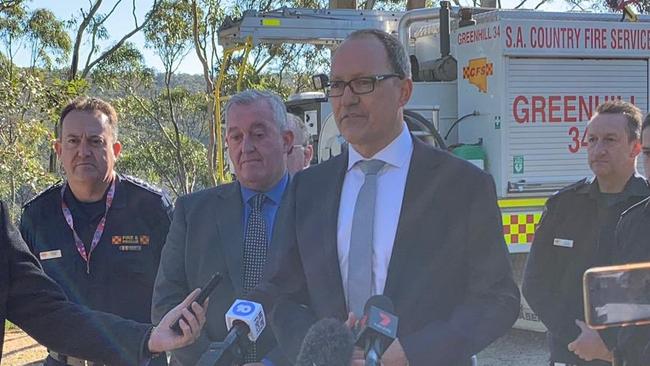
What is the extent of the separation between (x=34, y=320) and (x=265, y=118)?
1284mm

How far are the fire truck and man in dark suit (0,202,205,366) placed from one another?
5144 mm

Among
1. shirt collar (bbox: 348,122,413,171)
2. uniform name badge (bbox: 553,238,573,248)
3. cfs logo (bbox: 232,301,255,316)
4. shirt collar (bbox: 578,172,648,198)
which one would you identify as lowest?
uniform name badge (bbox: 553,238,573,248)

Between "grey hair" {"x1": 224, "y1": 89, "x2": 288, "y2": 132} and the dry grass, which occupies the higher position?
"grey hair" {"x1": 224, "y1": 89, "x2": 288, "y2": 132}

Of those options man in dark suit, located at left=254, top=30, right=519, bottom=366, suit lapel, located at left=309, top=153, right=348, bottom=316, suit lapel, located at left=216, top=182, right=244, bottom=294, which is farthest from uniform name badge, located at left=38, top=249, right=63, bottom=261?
suit lapel, located at left=309, top=153, right=348, bottom=316

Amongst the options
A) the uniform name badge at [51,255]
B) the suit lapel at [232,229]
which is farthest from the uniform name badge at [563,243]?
the uniform name badge at [51,255]

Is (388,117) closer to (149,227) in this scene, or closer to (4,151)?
(149,227)

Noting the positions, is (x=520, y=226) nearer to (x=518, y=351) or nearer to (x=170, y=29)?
(x=518, y=351)

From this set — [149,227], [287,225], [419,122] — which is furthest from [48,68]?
[287,225]

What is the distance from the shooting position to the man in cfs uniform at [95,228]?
389 cm

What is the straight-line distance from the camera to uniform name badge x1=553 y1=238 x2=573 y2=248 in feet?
13.4

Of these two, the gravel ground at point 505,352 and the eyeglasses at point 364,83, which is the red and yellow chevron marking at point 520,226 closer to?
the gravel ground at point 505,352

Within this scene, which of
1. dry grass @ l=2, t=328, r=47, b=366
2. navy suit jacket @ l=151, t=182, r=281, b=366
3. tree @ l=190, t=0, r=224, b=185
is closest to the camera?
navy suit jacket @ l=151, t=182, r=281, b=366

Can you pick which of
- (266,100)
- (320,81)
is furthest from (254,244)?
(320,81)

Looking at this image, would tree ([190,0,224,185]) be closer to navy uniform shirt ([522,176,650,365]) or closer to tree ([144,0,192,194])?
tree ([144,0,192,194])
